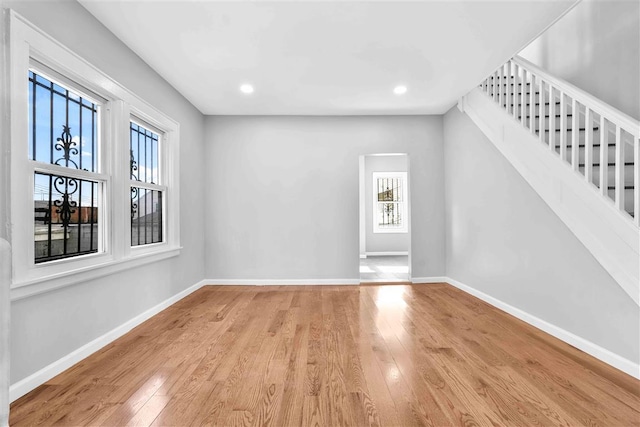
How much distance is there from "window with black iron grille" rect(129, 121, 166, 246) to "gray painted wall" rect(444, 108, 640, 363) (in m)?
3.77

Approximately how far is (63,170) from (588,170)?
12.2 ft

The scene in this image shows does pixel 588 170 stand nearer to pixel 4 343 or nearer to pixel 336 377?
pixel 336 377

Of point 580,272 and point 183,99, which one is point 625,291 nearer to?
point 580,272

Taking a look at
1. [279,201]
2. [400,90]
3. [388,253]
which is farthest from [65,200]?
[388,253]

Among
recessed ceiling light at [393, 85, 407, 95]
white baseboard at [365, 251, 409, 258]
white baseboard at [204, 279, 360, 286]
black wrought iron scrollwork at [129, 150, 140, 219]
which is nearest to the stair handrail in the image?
recessed ceiling light at [393, 85, 407, 95]

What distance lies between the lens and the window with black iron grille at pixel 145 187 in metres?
3.25

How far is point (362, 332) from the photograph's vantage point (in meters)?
2.81

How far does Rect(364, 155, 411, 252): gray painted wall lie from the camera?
8500mm

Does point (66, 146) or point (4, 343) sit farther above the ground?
point (66, 146)

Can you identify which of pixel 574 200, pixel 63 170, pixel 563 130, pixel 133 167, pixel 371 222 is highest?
pixel 563 130

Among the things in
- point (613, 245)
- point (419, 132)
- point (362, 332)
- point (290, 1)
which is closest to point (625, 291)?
point (613, 245)

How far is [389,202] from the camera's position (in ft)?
28.4

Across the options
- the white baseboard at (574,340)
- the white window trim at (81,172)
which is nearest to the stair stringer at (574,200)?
the white baseboard at (574,340)

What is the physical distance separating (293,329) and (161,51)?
110 inches
